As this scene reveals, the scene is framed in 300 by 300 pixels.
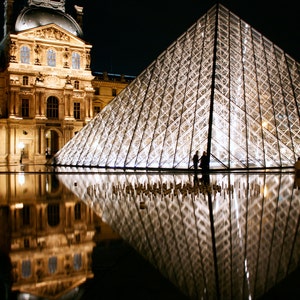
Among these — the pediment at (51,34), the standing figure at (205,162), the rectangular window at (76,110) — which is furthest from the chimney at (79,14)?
the standing figure at (205,162)

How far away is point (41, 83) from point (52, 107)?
3092 millimetres

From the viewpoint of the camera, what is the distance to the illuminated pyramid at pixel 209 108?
67.9 feet

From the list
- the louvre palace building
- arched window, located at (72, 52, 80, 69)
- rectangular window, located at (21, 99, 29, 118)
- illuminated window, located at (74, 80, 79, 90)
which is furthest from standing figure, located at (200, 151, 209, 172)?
arched window, located at (72, 52, 80, 69)

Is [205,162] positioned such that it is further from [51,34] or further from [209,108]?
[51,34]

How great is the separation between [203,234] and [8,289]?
303cm

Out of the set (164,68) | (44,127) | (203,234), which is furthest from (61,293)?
(44,127)

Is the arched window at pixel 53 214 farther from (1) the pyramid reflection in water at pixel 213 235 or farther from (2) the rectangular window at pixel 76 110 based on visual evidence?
(2) the rectangular window at pixel 76 110

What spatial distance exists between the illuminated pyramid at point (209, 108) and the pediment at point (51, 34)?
20.6 meters

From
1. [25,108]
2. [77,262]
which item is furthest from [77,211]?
[25,108]

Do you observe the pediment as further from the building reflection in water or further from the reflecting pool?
the building reflection in water

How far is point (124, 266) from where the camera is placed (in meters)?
4.65

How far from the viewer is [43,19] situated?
A: 150 ft

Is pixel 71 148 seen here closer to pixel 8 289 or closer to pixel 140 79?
pixel 140 79

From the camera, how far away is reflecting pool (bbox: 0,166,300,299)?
13.7ft
